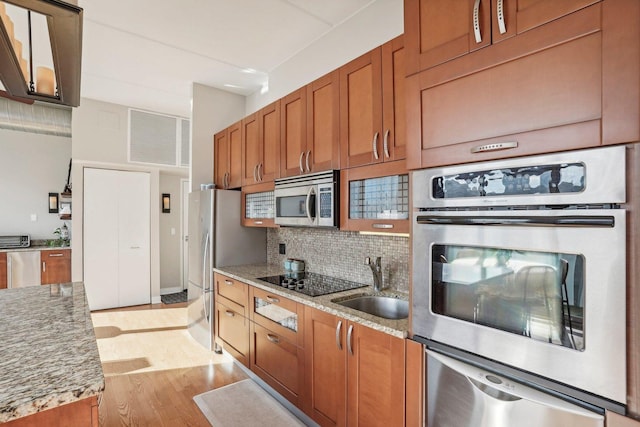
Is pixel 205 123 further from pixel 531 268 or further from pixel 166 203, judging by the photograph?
pixel 531 268

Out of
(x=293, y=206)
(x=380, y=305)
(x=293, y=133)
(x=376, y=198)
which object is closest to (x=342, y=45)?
(x=293, y=133)

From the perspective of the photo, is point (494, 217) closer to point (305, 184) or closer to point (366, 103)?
point (366, 103)

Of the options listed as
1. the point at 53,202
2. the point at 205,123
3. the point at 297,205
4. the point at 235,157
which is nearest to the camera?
the point at 297,205

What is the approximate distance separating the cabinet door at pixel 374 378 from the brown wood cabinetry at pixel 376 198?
0.60 meters

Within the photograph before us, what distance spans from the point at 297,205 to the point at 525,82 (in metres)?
1.78

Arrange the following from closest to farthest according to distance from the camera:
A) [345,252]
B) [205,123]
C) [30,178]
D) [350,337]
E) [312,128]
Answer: [350,337]
[312,128]
[345,252]
[205,123]
[30,178]

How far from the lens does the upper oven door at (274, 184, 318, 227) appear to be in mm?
2424

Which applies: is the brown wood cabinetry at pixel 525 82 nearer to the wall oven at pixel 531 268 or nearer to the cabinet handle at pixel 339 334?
the wall oven at pixel 531 268

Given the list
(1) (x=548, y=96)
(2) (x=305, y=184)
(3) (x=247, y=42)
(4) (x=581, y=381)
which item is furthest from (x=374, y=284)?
(3) (x=247, y=42)

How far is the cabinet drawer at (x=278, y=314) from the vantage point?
7.26 ft

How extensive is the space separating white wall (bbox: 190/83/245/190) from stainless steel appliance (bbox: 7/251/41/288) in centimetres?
314

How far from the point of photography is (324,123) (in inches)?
93.4

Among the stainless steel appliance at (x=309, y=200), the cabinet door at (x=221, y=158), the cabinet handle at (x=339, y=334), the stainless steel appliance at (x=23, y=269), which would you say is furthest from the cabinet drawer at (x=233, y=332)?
the stainless steel appliance at (x=23, y=269)

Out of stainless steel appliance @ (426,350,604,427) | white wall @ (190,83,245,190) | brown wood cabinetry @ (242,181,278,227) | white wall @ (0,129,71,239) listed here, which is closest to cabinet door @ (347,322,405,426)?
stainless steel appliance @ (426,350,604,427)
